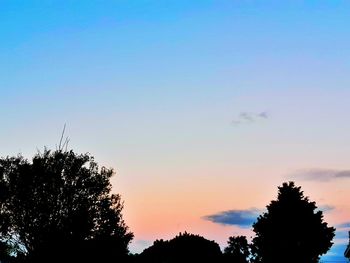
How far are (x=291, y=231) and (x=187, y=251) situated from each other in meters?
→ 36.0

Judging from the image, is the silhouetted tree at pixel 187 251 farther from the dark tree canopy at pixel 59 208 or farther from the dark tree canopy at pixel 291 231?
the dark tree canopy at pixel 59 208

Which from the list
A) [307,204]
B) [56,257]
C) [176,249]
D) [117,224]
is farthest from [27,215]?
[176,249]

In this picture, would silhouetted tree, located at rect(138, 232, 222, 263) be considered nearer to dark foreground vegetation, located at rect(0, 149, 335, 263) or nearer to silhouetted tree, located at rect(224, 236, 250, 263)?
silhouetted tree, located at rect(224, 236, 250, 263)

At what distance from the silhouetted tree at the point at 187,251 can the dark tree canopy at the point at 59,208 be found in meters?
41.2

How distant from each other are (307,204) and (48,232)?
101 feet

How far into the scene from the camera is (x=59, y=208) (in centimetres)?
4894

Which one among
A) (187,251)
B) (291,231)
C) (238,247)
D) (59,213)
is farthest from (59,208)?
(238,247)

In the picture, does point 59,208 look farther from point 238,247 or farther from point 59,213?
point 238,247

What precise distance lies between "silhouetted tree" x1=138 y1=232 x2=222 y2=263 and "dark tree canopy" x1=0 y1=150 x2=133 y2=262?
4122cm

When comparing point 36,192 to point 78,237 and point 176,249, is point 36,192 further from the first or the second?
point 176,249

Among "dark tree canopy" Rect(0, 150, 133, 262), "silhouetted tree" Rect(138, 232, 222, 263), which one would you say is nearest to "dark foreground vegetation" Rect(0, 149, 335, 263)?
"dark tree canopy" Rect(0, 150, 133, 262)

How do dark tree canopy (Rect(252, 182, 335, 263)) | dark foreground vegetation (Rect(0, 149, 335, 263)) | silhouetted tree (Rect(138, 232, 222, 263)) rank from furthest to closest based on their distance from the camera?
silhouetted tree (Rect(138, 232, 222, 263)) < dark tree canopy (Rect(252, 182, 335, 263)) < dark foreground vegetation (Rect(0, 149, 335, 263))

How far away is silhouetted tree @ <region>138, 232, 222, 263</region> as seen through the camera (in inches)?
3519

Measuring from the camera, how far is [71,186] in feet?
163
